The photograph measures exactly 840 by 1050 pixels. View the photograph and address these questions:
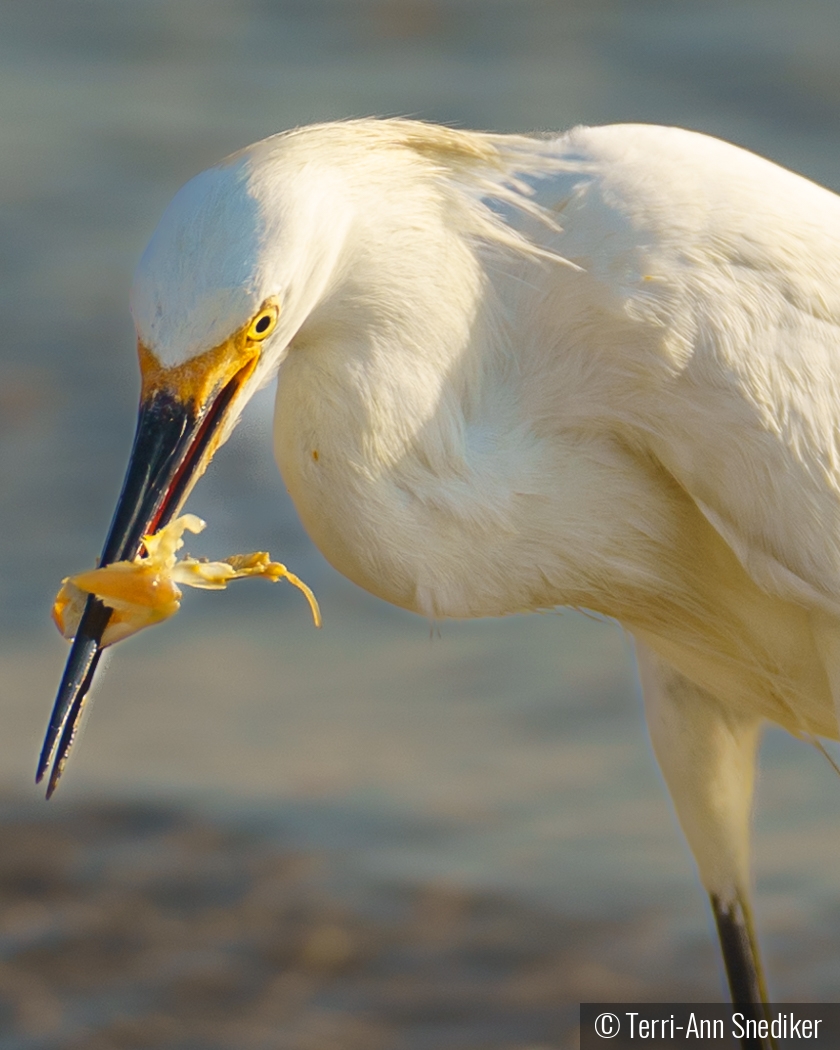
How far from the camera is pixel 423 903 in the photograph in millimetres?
3719

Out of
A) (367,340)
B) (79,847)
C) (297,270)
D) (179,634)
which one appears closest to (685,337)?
(367,340)

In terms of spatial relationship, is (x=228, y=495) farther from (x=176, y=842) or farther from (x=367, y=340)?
(x=367, y=340)

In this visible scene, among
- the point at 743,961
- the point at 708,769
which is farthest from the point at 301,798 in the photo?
the point at 708,769

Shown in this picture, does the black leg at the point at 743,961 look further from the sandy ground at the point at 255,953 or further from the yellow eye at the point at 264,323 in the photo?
the yellow eye at the point at 264,323

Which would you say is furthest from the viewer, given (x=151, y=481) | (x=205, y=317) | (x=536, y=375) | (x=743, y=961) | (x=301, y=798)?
(x=301, y=798)

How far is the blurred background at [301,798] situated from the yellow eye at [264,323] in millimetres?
561

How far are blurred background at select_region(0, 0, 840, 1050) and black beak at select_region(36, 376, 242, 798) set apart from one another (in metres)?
0.52

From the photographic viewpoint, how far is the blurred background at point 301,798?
3473 millimetres

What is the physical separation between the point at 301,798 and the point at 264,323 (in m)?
2.37

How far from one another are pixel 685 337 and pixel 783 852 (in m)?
1.97

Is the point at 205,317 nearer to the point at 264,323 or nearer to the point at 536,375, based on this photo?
the point at 264,323

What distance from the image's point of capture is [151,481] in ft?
5.98

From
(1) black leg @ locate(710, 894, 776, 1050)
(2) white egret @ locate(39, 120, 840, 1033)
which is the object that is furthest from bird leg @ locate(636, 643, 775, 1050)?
(2) white egret @ locate(39, 120, 840, 1033)

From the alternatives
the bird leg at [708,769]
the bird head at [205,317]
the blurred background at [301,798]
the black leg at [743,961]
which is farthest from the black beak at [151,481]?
the black leg at [743,961]
